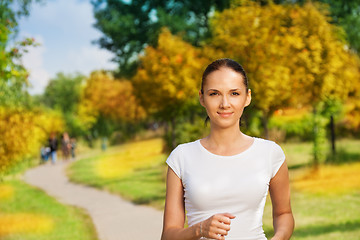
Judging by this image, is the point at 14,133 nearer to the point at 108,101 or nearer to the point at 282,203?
the point at 282,203

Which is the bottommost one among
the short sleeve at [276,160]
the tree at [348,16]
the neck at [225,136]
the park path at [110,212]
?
the park path at [110,212]

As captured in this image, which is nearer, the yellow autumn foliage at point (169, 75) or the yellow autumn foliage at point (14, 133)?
the yellow autumn foliage at point (14, 133)

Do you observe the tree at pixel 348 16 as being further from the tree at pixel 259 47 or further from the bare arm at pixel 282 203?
the bare arm at pixel 282 203

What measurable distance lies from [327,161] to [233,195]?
58.2ft

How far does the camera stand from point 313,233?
27.9ft

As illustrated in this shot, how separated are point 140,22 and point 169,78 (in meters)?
11.7

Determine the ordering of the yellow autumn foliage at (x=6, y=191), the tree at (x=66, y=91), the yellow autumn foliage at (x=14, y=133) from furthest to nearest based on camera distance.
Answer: the tree at (x=66, y=91) → the yellow autumn foliage at (x=6, y=191) → the yellow autumn foliage at (x=14, y=133)

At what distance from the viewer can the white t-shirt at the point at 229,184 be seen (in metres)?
1.98

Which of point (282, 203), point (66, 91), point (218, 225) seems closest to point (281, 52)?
point (282, 203)

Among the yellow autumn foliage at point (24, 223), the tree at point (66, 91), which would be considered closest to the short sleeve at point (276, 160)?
the yellow autumn foliage at point (24, 223)

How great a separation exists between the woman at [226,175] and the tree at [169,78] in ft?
57.2

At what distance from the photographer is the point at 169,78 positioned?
20.5m

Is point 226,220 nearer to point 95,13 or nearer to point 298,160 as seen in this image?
point 298,160

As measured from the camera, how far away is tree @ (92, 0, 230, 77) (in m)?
29.7
